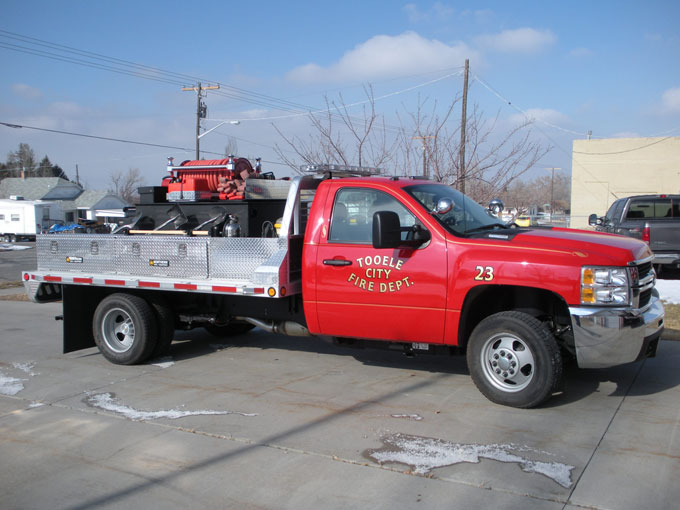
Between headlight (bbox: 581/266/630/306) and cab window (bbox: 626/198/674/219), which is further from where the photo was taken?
cab window (bbox: 626/198/674/219)

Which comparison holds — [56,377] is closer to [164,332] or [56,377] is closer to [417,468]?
[164,332]

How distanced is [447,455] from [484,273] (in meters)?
1.61

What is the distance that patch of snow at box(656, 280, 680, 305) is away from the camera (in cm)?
1052

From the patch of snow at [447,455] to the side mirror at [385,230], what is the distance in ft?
5.42

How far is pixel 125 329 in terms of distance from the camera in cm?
744

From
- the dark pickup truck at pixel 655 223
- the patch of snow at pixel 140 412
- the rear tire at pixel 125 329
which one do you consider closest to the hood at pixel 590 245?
the patch of snow at pixel 140 412

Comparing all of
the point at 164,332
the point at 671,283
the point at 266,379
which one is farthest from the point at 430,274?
the point at 671,283

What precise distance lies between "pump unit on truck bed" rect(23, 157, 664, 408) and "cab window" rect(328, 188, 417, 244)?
11 mm

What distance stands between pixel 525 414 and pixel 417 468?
57.5 inches

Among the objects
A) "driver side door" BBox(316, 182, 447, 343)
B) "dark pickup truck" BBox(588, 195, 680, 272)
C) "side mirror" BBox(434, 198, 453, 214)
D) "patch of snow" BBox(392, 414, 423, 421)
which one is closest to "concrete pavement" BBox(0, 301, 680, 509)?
"patch of snow" BBox(392, 414, 423, 421)

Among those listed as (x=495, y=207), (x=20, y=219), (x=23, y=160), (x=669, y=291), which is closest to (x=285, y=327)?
(x=495, y=207)

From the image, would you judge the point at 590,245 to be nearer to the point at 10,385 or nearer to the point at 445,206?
the point at 445,206

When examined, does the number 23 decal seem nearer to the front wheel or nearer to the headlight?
the front wheel

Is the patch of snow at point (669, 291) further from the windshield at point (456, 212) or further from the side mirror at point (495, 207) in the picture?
the windshield at point (456, 212)
